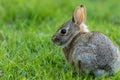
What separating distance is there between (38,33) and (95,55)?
2.15 metres

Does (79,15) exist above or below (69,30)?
above

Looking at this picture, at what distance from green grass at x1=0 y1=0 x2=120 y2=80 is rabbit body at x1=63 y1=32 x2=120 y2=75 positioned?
0.17 meters

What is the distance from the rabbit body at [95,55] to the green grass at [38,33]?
0.54ft

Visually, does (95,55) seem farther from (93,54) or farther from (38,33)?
(38,33)

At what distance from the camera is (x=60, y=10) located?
10.7 metres

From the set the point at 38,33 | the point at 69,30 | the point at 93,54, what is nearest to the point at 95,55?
the point at 93,54

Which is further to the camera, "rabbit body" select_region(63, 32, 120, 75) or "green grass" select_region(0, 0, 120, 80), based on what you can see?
"green grass" select_region(0, 0, 120, 80)

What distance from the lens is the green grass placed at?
6.92 m

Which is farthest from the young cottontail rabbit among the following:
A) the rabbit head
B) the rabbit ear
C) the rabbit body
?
the rabbit ear

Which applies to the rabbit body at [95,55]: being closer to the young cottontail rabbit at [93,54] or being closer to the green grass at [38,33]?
the young cottontail rabbit at [93,54]

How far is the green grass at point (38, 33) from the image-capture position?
692cm

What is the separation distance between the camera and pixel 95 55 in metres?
6.75

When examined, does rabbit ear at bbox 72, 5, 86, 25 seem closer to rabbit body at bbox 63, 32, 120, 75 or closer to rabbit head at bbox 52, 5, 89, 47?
rabbit head at bbox 52, 5, 89, 47

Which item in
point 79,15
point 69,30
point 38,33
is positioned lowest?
point 69,30
